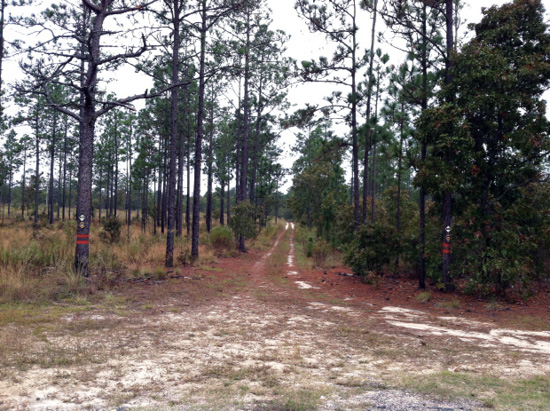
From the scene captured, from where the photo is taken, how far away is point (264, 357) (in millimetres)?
4922

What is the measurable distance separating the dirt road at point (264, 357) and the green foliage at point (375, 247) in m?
3.93

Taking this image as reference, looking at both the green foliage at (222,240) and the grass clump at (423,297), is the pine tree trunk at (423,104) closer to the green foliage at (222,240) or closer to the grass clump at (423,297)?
the grass clump at (423,297)

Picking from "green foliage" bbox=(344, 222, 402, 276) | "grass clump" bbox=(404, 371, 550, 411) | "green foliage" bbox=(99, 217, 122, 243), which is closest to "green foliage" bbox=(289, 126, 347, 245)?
"green foliage" bbox=(344, 222, 402, 276)

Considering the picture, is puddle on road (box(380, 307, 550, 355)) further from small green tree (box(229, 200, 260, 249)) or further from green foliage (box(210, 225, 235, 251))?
green foliage (box(210, 225, 235, 251))

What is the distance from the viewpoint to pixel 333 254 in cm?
2039

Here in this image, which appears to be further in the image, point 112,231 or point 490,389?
point 112,231

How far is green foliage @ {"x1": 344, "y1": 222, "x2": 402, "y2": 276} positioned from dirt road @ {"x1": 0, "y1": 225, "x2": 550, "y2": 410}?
393 cm

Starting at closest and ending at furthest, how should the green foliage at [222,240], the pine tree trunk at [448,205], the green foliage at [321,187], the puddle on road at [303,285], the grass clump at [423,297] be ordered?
the grass clump at [423,297] < the pine tree trunk at [448,205] < the puddle on road at [303,285] < the green foliage at [321,187] < the green foliage at [222,240]

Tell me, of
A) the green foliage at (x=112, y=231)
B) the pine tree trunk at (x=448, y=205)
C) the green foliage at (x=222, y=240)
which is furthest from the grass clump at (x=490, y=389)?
the green foliage at (x=222, y=240)

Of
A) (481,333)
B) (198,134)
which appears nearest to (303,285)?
(481,333)

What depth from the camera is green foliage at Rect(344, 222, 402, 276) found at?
12.9 meters

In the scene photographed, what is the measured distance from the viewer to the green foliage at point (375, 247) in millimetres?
12930

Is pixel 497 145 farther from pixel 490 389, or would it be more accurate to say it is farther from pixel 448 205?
pixel 490 389

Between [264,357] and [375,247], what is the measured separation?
8.82 meters
